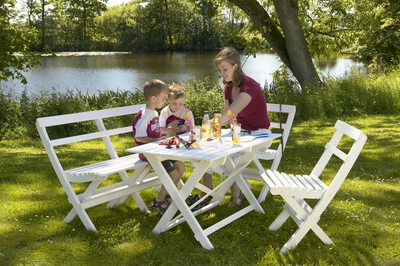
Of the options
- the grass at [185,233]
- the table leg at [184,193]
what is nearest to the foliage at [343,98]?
the grass at [185,233]

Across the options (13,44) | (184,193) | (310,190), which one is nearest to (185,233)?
(184,193)

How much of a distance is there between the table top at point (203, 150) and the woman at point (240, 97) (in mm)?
307

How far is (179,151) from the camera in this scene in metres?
3.18

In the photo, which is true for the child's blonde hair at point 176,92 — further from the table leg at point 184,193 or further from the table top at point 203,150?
the table leg at point 184,193

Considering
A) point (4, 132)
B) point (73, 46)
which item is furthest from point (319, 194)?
point (73, 46)

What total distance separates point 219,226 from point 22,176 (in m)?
3.09

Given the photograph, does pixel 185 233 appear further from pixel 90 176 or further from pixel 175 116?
pixel 175 116

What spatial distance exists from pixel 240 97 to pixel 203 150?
2.80ft

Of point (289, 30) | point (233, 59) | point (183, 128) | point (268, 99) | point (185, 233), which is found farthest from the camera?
point (289, 30)

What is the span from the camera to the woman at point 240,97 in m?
3.83

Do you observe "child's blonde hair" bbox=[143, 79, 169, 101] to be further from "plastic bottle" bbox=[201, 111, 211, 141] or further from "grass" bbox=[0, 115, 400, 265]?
"grass" bbox=[0, 115, 400, 265]

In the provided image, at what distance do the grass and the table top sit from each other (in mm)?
778

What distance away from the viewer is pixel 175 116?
13.5ft

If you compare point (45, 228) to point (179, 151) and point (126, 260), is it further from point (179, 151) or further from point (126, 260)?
point (179, 151)
